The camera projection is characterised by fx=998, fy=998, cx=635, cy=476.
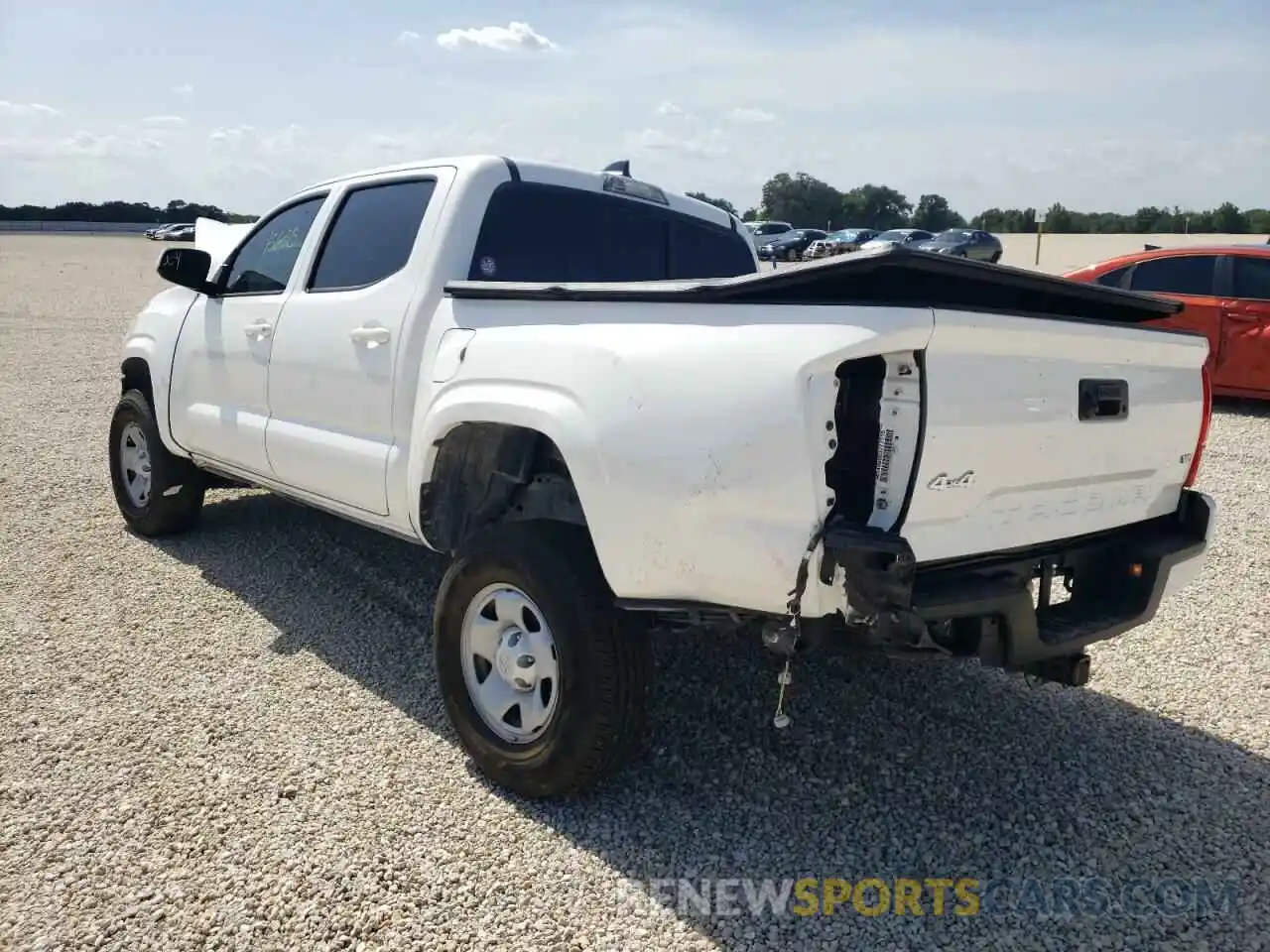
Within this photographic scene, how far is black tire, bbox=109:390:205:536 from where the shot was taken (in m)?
5.53

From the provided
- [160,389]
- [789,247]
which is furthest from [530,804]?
[789,247]

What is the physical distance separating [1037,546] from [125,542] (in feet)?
16.3

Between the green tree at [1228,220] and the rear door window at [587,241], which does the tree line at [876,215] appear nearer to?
the green tree at [1228,220]

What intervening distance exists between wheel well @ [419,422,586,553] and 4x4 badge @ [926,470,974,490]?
Answer: 1133 millimetres

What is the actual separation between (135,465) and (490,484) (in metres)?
3.38

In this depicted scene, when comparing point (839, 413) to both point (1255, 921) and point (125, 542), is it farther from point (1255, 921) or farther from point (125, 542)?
point (125, 542)

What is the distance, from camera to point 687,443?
8.21ft

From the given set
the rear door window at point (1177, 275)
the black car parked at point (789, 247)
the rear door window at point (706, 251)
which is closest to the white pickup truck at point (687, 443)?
the rear door window at point (706, 251)

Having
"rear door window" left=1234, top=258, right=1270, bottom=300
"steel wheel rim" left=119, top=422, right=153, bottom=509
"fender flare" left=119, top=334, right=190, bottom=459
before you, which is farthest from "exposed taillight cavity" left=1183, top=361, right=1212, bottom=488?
"rear door window" left=1234, top=258, right=1270, bottom=300

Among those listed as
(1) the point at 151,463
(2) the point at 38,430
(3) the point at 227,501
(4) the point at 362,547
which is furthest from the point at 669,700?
(2) the point at 38,430

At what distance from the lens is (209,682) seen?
3.92 meters

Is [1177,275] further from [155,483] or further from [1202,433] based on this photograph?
[155,483]

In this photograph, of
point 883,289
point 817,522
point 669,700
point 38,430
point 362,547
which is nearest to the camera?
point 817,522

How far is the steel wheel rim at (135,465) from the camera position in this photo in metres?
5.69
